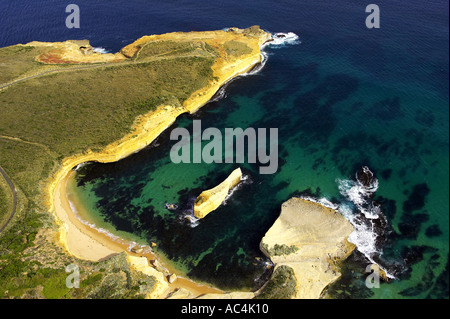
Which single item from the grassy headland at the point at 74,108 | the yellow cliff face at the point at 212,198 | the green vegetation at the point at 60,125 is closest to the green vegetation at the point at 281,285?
the yellow cliff face at the point at 212,198

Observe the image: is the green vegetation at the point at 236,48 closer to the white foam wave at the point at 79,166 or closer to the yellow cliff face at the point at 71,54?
→ the yellow cliff face at the point at 71,54

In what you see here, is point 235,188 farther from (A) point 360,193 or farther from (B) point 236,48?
(B) point 236,48

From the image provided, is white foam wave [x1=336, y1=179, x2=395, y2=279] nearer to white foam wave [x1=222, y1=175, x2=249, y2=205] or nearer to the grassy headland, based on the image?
white foam wave [x1=222, y1=175, x2=249, y2=205]

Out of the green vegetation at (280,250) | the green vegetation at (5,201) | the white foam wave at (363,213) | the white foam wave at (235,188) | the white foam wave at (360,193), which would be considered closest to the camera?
the green vegetation at (280,250)

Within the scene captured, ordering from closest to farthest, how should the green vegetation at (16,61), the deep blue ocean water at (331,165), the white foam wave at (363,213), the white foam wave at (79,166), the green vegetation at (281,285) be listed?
the green vegetation at (281,285), the deep blue ocean water at (331,165), the white foam wave at (363,213), the white foam wave at (79,166), the green vegetation at (16,61)

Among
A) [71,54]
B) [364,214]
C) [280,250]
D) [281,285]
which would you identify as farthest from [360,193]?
[71,54]
